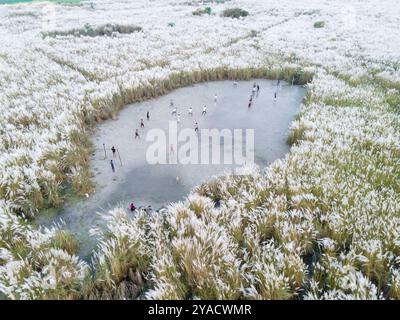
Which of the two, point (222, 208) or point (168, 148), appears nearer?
point (222, 208)

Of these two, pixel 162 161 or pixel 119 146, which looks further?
pixel 119 146

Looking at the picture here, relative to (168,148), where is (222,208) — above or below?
above

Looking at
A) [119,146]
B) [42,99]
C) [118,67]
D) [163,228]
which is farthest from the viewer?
[118,67]

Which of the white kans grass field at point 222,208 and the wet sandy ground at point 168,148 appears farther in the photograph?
the wet sandy ground at point 168,148

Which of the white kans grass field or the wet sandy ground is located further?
the wet sandy ground

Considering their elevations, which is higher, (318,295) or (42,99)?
(42,99)

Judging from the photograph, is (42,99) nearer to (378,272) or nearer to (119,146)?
(119,146)
